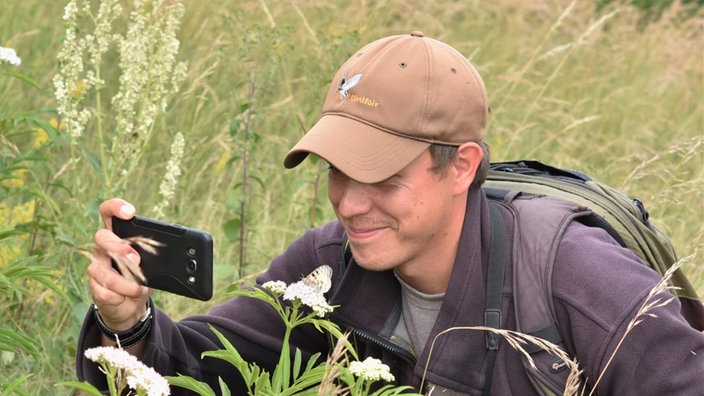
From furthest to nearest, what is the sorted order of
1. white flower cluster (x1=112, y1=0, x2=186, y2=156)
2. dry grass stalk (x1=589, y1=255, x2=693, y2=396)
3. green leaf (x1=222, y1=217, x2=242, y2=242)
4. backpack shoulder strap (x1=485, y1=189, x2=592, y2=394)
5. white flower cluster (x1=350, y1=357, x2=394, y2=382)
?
green leaf (x1=222, y1=217, x2=242, y2=242)
white flower cluster (x1=112, y1=0, x2=186, y2=156)
backpack shoulder strap (x1=485, y1=189, x2=592, y2=394)
dry grass stalk (x1=589, y1=255, x2=693, y2=396)
white flower cluster (x1=350, y1=357, x2=394, y2=382)

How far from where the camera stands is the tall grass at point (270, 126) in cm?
409

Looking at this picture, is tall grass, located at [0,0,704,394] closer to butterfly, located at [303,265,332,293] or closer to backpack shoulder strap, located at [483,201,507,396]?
butterfly, located at [303,265,332,293]

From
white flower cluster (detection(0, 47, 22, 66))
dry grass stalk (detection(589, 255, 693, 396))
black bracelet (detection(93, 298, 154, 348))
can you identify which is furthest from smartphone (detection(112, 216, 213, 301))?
dry grass stalk (detection(589, 255, 693, 396))

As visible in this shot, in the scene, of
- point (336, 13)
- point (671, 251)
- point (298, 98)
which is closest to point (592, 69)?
point (336, 13)

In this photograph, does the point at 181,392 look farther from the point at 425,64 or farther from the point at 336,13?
the point at 336,13

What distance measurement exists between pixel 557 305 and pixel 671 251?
61 cm

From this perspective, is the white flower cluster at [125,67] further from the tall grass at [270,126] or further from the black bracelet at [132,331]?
the black bracelet at [132,331]

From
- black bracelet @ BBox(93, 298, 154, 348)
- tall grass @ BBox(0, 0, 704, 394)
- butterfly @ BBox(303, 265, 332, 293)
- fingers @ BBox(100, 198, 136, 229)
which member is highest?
fingers @ BBox(100, 198, 136, 229)

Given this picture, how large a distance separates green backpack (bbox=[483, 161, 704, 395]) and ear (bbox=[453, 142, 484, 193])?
114 millimetres

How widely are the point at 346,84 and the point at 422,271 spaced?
576 millimetres

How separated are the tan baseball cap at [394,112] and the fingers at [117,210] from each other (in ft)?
1.67

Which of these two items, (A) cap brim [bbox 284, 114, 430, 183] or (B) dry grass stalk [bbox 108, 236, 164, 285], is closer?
(B) dry grass stalk [bbox 108, 236, 164, 285]

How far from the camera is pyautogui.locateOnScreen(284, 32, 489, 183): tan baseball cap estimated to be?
3.03m

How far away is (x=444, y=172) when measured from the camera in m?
3.12
